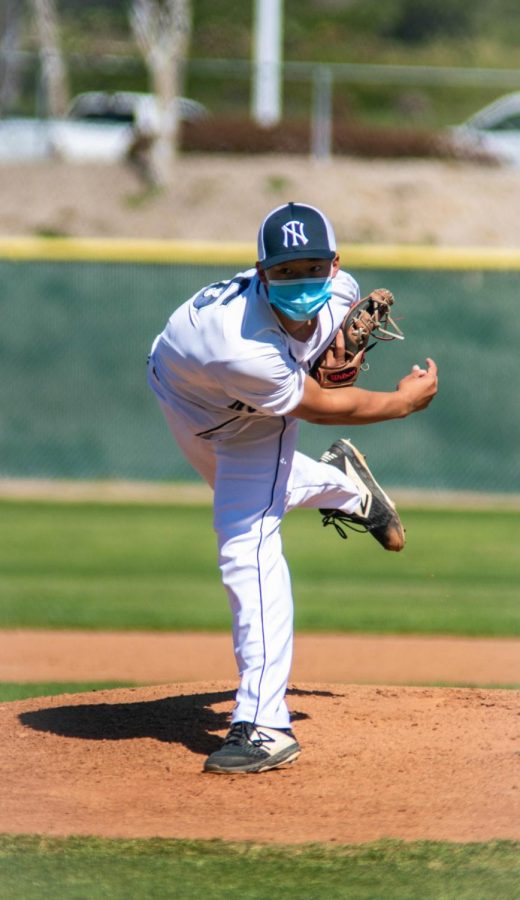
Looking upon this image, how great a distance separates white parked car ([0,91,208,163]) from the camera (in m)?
17.8

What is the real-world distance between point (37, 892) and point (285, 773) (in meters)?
1.14

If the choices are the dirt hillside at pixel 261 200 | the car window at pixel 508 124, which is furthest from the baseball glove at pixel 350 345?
the car window at pixel 508 124

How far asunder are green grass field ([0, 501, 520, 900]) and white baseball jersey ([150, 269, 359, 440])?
1.22 m

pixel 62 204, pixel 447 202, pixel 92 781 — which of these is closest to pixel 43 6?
pixel 62 204

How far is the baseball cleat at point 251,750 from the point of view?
12.8 ft

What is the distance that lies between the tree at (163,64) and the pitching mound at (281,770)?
506 inches

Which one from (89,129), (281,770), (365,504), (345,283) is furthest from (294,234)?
(89,129)

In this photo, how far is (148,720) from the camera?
460 cm

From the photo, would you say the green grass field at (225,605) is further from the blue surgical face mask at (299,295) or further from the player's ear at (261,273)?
the player's ear at (261,273)

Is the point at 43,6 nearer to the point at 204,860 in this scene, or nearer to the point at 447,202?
the point at 447,202

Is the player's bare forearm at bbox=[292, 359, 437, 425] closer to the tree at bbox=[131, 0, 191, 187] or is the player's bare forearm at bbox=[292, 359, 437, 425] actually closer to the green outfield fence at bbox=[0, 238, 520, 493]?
the green outfield fence at bbox=[0, 238, 520, 493]

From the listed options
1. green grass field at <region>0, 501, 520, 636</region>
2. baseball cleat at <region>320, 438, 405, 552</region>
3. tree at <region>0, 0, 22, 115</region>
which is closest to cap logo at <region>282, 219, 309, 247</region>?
baseball cleat at <region>320, 438, 405, 552</region>

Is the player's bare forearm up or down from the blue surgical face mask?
down

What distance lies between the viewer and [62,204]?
17.0m
